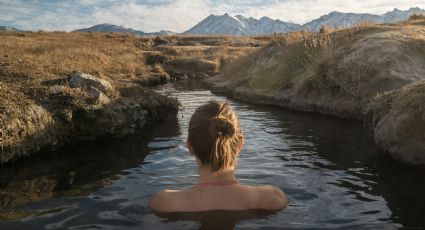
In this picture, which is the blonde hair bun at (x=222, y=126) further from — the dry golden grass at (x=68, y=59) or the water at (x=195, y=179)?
the dry golden grass at (x=68, y=59)

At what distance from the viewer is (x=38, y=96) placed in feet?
40.4

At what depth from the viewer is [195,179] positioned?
9352mm

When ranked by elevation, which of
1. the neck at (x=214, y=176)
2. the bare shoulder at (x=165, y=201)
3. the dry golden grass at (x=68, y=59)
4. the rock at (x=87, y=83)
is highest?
the dry golden grass at (x=68, y=59)

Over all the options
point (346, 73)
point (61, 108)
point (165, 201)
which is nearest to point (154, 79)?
point (346, 73)

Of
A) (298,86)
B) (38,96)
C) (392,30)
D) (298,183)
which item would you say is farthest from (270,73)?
(298,183)

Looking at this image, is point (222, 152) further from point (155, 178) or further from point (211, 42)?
point (211, 42)

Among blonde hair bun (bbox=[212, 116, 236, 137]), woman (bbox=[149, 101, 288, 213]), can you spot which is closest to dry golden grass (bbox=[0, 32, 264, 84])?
woman (bbox=[149, 101, 288, 213])

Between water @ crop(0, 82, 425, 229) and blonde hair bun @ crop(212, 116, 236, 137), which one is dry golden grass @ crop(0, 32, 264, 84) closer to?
water @ crop(0, 82, 425, 229)

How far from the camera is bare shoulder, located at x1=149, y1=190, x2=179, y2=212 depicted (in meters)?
6.16

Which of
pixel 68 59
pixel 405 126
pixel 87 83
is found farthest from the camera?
pixel 68 59

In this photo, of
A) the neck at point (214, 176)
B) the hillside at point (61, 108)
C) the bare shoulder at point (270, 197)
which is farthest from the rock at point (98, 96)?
the neck at point (214, 176)

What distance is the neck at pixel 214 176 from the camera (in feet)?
18.2

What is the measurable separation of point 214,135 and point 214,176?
0.63m

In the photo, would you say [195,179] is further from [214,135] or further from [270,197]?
[214,135]
